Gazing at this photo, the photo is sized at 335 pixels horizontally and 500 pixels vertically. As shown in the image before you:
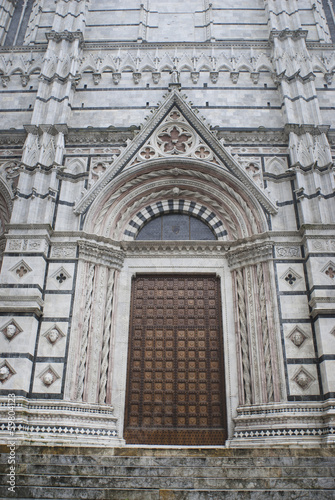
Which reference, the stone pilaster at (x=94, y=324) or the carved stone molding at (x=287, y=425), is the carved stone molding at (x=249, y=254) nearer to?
the stone pilaster at (x=94, y=324)

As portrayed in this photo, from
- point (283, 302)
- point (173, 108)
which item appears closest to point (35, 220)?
point (173, 108)

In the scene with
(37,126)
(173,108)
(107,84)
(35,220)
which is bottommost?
(35,220)

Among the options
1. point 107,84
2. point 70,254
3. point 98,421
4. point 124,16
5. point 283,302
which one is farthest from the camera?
point 124,16

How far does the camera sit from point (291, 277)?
33.1 ft

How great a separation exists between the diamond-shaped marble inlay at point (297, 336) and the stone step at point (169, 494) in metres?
4.31

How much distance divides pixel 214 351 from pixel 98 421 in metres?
2.95

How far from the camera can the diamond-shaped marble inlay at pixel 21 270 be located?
9859mm

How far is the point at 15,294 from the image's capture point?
9609mm

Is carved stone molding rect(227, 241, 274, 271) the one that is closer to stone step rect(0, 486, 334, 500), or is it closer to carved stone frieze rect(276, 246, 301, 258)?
carved stone frieze rect(276, 246, 301, 258)

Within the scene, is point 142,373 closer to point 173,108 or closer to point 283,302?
point 283,302

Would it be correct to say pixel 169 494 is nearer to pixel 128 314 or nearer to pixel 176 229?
pixel 128 314

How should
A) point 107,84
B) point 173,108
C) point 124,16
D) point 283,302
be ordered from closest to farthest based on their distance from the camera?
point 283,302 < point 173,108 < point 107,84 < point 124,16

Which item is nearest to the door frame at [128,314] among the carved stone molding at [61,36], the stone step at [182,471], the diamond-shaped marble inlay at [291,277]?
the diamond-shaped marble inlay at [291,277]

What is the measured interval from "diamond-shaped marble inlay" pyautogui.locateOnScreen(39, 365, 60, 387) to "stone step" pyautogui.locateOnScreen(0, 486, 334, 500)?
3.74 m
